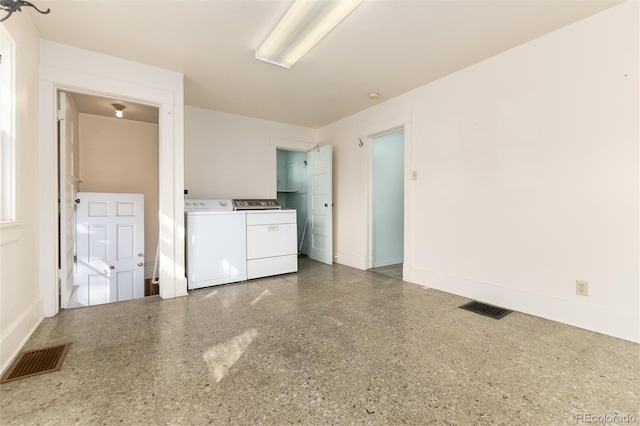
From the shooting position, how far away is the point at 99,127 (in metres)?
4.21

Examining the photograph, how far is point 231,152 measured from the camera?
445 cm

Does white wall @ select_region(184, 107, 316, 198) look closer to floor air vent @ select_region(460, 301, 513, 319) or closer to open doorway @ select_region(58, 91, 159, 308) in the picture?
open doorway @ select_region(58, 91, 159, 308)

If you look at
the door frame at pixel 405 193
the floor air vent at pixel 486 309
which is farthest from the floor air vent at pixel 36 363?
the door frame at pixel 405 193

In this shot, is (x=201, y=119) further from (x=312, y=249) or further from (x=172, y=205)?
(x=312, y=249)

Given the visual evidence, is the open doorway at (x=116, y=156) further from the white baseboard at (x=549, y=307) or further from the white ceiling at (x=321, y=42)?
the white baseboard at (x=549, y=307)

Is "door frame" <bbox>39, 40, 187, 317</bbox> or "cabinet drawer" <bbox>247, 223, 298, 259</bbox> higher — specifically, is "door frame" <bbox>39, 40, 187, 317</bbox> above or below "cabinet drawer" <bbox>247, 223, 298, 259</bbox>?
above

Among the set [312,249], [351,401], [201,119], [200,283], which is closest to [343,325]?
[351,401]

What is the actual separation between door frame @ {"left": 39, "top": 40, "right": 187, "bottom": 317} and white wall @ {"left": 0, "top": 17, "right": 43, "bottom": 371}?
9 cm

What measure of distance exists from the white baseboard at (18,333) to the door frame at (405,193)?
11.8 feet

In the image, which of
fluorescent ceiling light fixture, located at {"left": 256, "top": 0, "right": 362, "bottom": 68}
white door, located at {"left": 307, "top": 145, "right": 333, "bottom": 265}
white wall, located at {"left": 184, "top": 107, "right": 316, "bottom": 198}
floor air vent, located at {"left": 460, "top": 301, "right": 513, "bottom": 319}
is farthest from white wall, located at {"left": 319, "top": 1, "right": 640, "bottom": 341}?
white wall, located at {"left": 184, "top": 107, "right": 316, "bottom": 198}

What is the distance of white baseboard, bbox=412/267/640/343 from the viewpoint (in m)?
2.03

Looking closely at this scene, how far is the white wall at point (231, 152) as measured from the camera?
4160 millimetres

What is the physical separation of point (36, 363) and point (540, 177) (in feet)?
13.1

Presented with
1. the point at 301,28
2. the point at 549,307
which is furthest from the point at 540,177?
the point at 301,28
